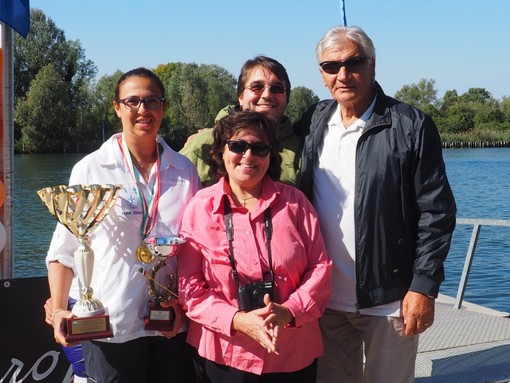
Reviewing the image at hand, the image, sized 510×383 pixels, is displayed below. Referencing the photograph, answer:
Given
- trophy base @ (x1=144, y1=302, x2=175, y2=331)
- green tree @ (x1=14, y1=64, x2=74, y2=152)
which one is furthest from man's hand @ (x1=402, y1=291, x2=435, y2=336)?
green tree @ (x1=14, y1=64, x2=74, y2=152)

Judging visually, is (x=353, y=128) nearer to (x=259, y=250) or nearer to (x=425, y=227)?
(x=425, y=227)

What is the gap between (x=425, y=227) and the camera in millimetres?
2963

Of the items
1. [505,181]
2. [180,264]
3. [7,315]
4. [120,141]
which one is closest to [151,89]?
[120,141]

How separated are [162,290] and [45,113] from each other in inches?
1820

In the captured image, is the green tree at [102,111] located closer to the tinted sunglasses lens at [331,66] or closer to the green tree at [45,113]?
the green tree at [45,113]

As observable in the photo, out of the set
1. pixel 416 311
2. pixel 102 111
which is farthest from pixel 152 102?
pixel 102 111

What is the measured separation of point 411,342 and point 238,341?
0.83 metres

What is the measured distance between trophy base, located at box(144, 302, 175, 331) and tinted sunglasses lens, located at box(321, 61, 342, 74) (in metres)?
1.27

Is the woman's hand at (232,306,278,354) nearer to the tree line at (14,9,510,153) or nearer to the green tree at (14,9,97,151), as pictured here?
the tree line at (14,9,510,153)

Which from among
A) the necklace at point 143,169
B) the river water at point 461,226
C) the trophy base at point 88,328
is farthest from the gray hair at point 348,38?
the river water at point 461,226

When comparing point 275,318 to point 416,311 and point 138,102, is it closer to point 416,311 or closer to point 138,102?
point 416,311

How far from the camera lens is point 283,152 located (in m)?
3.44

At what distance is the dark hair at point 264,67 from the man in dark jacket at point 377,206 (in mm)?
314

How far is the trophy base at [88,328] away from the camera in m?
2.75
